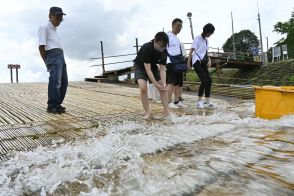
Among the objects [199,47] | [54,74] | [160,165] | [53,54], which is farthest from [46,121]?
[199,47]

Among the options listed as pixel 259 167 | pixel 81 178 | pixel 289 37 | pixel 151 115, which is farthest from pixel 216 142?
pixel 289 37

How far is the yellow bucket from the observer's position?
189 inches

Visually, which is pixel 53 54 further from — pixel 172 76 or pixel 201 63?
pixel 201 63

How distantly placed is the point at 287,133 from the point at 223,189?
6.42 ft

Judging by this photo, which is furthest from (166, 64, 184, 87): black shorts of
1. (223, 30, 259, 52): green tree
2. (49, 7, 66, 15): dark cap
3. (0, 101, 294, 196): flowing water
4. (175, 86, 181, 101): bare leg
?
(223, 30, 259, 52): green tree

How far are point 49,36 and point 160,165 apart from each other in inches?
140

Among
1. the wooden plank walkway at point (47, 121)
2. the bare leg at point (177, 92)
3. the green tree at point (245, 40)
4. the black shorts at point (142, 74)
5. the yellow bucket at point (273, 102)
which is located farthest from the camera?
the green tree at point (245, 40)

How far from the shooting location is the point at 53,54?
5.59m

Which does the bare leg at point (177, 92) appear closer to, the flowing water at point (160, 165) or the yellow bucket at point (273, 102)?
the yellow bucket at point (273, 102)

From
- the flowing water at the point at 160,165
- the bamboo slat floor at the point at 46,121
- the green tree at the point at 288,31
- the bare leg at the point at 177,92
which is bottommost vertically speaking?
the flowing water at the point at 160,165

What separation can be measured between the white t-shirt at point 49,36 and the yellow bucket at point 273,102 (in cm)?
307

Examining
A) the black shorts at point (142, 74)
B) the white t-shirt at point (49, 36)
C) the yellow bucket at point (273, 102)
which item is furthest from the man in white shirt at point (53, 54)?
the yellow bucket at point (273, 102)

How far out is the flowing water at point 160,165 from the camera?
2.27 m

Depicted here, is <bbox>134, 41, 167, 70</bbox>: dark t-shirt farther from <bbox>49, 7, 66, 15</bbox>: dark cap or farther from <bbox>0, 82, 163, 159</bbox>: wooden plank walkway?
<bbox>49, 7, 66, 15</bbox>: dark cap
